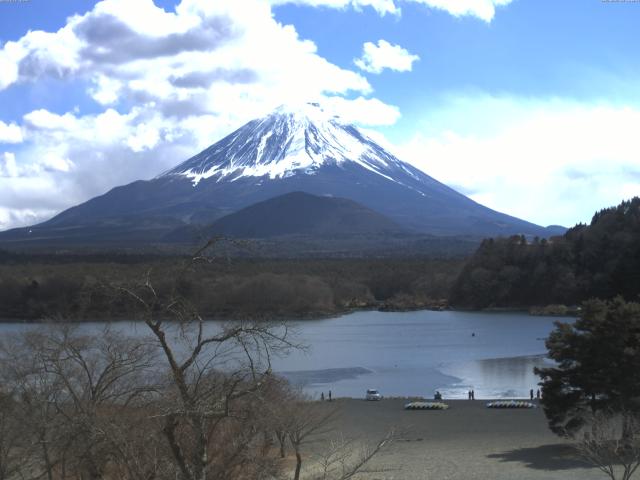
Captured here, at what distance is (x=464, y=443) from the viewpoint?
17.8 m

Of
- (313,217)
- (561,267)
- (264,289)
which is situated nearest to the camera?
(264,289)

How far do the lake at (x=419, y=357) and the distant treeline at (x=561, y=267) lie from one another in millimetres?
5686

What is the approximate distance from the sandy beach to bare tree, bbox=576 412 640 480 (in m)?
→ 0.75

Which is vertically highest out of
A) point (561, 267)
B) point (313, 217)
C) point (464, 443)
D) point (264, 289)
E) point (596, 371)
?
point (313, 217)

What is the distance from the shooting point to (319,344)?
40188 millimetres

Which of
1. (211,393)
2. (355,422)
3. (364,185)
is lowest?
(355,422)

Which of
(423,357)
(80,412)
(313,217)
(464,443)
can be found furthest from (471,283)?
(313,217)

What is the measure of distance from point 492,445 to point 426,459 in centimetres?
194

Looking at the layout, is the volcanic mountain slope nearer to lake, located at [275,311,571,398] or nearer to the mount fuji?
the mount fuji

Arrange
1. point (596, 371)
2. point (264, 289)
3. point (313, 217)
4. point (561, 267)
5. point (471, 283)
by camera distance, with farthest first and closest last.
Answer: point (313, 217) < point (471, 283) < point (561, 267) < point (264, 289) < point (596, 371)

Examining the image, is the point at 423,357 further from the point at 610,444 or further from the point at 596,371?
the point at 610,444

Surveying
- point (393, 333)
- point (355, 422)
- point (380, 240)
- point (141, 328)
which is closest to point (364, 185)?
point (380, 240)

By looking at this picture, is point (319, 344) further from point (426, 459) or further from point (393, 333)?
point (426, 459)

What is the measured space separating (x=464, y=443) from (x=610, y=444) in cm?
536
